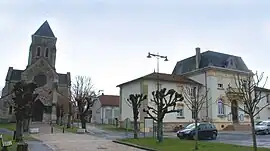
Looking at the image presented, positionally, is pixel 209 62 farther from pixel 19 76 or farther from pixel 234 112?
pixel 19 76

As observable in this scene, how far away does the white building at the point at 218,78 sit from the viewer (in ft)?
136

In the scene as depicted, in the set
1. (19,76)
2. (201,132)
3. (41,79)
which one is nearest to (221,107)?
(201,132)

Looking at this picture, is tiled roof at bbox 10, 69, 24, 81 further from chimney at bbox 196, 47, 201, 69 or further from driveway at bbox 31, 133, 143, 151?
driveway at bbox 31, 133, 143, 151

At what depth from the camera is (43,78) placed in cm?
6112

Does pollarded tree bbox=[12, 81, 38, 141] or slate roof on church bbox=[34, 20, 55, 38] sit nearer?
pollarded tree bbox=[12, 81, 38, 141]

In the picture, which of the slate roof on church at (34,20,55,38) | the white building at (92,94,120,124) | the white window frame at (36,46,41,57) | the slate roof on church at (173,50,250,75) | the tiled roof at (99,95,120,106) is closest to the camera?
the slate roof on church at (173,50,250,75)

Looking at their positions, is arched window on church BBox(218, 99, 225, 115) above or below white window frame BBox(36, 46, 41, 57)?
below

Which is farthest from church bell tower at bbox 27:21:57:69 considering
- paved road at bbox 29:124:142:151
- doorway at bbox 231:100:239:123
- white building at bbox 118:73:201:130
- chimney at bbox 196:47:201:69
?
paved road at bbox 29:124:142:151

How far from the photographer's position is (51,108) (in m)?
56.8

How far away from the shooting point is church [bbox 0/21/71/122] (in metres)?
56.4

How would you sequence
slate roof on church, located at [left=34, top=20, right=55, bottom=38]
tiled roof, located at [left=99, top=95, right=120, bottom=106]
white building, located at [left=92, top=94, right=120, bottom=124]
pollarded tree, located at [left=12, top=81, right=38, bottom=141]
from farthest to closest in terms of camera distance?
tiled roof, located at [left=99, top=95, right=120, bottom=106]
white building, located at [left=92, top=94, right=120, bottom=124]
slate roof on church, located at [left=34, top=20, right=55, bottom=38]
pollarded tree, located at [left=12, top=81, right=38, bottom=141]

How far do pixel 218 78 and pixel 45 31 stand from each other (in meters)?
44.3

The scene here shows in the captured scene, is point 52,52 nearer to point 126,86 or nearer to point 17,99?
point 126,86

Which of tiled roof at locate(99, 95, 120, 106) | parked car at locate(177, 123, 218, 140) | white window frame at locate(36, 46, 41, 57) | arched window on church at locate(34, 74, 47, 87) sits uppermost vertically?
white window frame at locate(36, 46, 41, 57)
